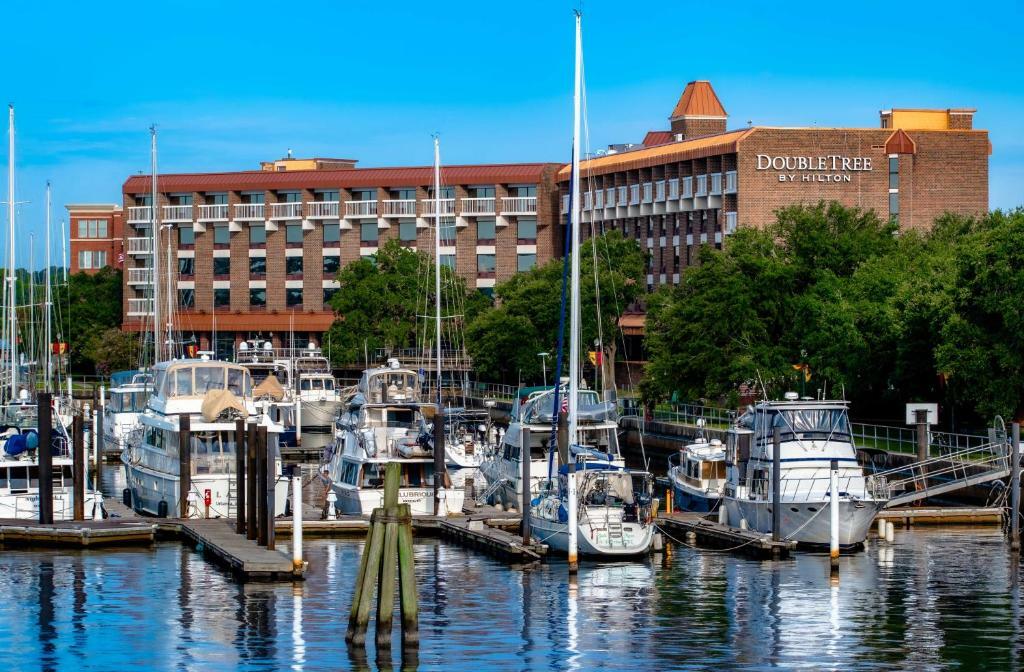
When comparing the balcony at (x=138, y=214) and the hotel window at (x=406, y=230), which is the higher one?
the balcony at (x=138, y=214)

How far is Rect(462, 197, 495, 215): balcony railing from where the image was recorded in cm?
14375

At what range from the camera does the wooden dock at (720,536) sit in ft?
165

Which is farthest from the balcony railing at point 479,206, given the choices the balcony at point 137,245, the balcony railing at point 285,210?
the balcony at point 137,245

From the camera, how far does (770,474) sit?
5356 centimetres

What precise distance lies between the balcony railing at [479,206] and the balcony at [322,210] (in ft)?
36.9

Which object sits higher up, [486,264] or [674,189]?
[674,189]

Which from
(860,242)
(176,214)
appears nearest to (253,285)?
(176,214)

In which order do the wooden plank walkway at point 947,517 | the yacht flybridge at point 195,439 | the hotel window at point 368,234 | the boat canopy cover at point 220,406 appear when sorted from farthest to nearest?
the hotel window at point 368,234
the boat canopy cover at point 220,406
the wooden plank walkway at point 947,517
the yacht flybridge at point 195,439

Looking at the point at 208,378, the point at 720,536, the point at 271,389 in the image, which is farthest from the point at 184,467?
the point at 271,389

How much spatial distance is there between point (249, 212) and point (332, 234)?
7.37 metres

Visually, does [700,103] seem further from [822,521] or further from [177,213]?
[822,521]

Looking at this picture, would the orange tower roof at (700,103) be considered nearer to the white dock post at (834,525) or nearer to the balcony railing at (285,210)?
the balcony railing at (285,210)

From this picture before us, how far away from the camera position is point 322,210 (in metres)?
148

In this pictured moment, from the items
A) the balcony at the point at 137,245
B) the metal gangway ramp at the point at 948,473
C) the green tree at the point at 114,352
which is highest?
the balcony at the point at 137,245
